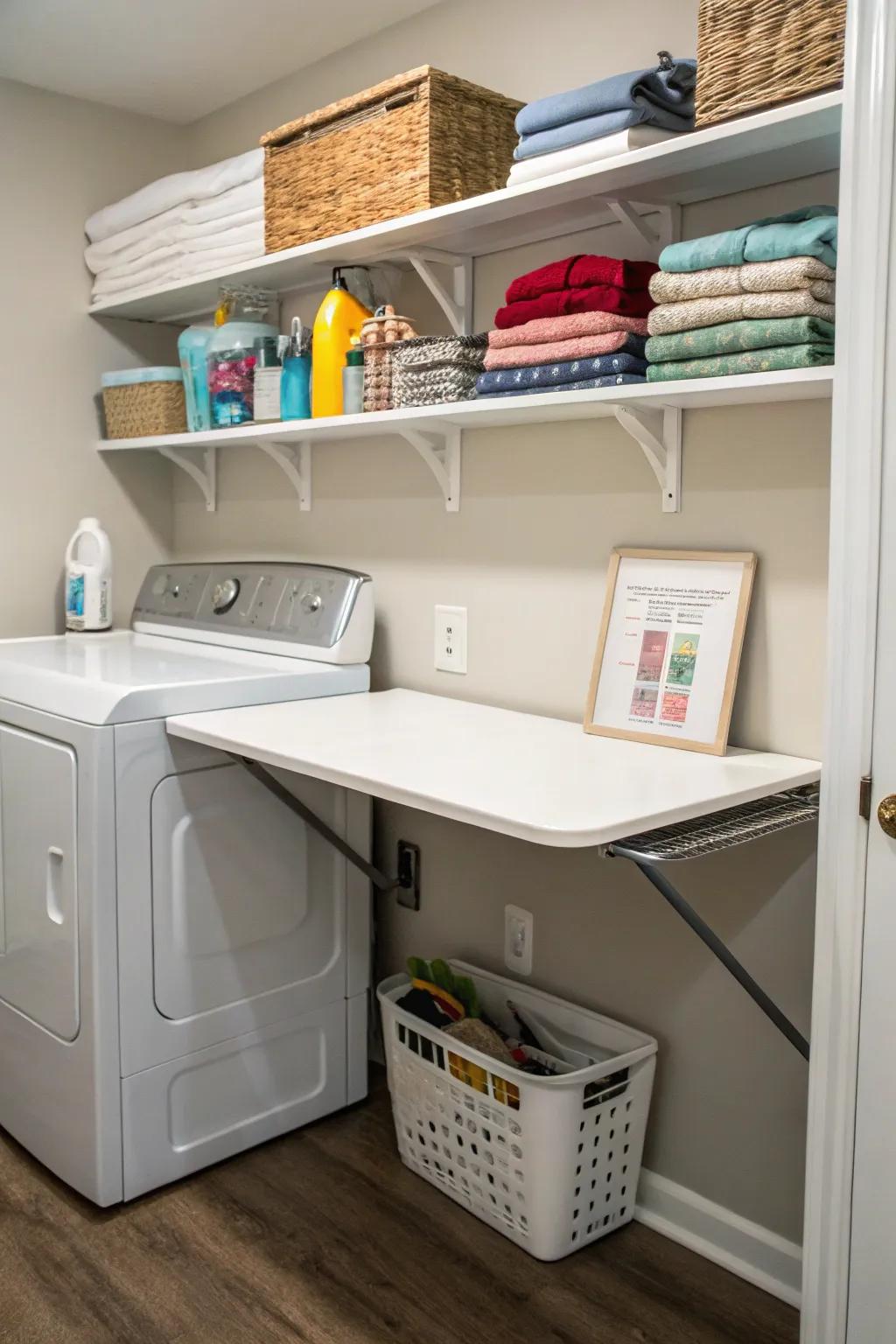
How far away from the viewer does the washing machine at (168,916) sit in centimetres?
203

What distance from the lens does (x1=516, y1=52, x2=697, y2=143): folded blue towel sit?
5.36 feet

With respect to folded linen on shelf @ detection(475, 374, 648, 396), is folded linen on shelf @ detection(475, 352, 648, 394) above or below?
above

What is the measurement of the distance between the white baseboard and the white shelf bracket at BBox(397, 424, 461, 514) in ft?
4.38

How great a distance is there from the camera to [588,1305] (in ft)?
5.96

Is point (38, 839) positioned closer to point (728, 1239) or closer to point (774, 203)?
point (728, 1239)

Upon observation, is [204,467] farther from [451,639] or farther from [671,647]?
[671,647]

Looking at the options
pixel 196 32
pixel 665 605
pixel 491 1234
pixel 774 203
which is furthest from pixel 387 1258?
pixel 196 32

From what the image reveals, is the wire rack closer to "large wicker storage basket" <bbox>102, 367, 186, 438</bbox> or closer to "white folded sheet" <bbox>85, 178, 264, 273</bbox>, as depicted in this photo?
"white folded sheet" <bbox>85, 178, 264, 273</bbox>

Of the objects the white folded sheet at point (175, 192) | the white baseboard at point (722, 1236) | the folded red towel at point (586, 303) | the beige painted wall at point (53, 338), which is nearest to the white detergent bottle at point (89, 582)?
the beige painted wall at point (53, 338)

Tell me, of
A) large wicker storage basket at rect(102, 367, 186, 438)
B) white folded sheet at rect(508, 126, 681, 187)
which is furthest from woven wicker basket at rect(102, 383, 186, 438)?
white folded sheet at rect(508, 126, 681, 187)

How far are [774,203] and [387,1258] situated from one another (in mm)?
1833

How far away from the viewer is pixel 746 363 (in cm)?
157

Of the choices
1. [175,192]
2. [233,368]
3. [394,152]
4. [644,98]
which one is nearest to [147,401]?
[233,368]

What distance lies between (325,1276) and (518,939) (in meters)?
0.69
